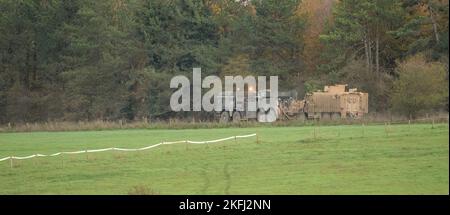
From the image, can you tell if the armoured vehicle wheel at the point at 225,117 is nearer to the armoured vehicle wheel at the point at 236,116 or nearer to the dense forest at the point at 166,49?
the armoured vehicle wheel at the point at 236,116

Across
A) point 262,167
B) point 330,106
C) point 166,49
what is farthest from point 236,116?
point 262,167

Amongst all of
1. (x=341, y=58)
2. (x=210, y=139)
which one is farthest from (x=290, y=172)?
(x=341, y=58)

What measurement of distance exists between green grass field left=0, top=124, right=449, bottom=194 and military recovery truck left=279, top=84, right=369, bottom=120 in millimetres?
13636

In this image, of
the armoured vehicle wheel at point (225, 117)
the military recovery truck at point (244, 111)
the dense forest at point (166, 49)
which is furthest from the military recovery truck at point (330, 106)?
the dense forest at point (166, 49)

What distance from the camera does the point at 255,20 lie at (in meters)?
64.4

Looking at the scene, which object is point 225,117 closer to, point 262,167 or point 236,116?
point 236,116

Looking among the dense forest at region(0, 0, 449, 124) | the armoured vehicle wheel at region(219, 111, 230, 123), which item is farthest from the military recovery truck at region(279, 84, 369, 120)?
the dense forest at region(0, 0, 449, 124)

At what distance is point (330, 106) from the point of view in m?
51.4

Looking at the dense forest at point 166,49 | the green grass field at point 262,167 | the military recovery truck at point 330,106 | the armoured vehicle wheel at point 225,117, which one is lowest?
the green grass field at point 262,167

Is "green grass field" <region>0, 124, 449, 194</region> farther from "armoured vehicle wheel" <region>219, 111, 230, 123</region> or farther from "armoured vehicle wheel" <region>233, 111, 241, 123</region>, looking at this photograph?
"armoured vehicle wheel" <region>219, 111, 230, 123</region>

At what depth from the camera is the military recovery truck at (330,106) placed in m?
51.0

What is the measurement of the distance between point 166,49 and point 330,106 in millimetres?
18170

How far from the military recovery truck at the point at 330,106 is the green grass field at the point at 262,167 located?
13.6 meters

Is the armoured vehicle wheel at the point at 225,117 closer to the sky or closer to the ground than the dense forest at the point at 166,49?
closer to the ground
